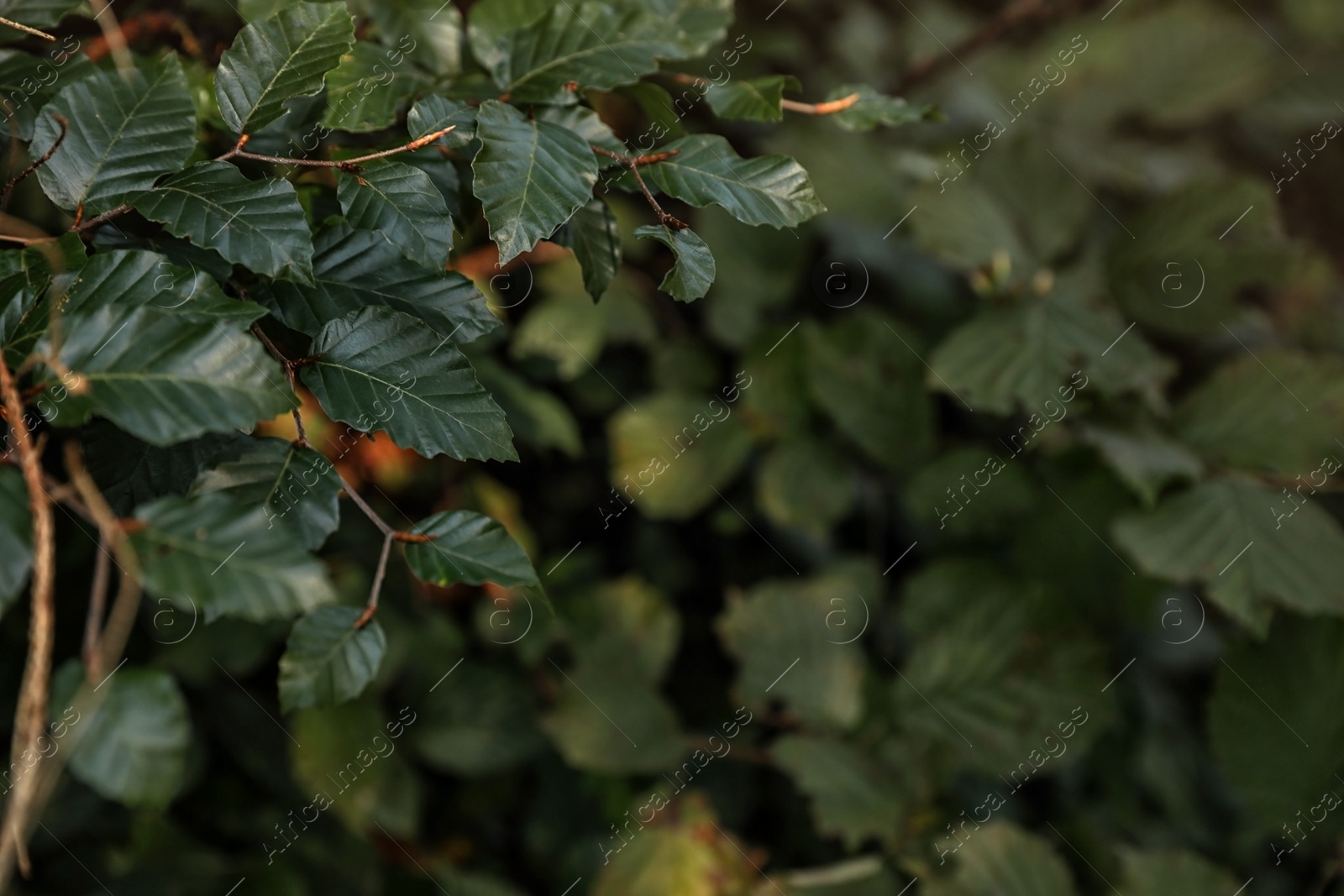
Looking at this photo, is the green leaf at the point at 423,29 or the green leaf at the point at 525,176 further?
the green leaf at the point at 423,29

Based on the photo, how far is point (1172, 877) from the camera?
101 centimetres

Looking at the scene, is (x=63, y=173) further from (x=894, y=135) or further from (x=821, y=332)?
(x=894, y=135)

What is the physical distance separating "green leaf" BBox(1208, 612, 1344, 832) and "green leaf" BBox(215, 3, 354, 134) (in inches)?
45.3

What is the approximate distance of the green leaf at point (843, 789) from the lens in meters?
1.02

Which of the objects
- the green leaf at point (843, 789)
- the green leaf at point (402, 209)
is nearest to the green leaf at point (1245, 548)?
the green leaf at point (843, 789)

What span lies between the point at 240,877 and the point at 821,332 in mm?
984

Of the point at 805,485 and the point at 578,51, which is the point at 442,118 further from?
the point at 805,485

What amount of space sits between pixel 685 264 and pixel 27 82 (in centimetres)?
46

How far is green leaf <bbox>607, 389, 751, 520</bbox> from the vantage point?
1.19 metres

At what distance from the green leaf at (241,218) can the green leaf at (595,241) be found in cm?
16

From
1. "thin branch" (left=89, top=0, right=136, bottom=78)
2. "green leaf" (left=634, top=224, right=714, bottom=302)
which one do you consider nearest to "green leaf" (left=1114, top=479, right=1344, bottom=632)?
"green leaf" (left=634, top=224, right=714, bottom=302)

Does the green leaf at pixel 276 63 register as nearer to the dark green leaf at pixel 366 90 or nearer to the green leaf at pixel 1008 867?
the dark green leaf at pixel 366 90

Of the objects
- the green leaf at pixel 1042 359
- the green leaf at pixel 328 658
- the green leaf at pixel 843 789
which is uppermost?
the green leaf at pixel 1042 359

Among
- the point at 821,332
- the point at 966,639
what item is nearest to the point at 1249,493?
the point at 966,639
